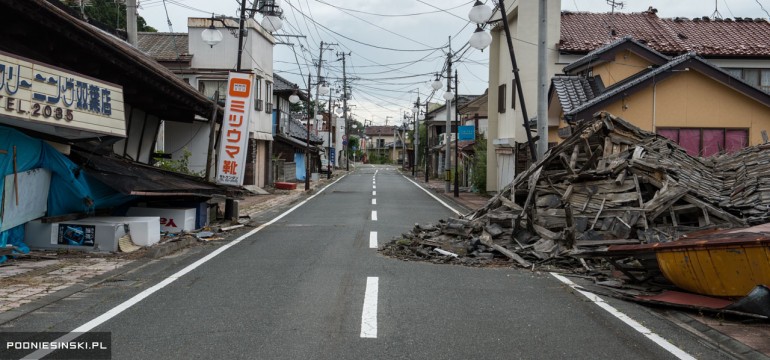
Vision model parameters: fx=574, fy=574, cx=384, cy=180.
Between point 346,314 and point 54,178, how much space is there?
7972 mm

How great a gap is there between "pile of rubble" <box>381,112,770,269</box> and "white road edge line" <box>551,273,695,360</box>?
1.28m

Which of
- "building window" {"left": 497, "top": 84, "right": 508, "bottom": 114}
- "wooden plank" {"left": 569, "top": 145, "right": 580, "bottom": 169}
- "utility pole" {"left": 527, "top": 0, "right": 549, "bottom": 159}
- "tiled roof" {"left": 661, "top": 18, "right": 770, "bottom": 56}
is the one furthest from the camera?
"building window" {"left": 497, "top": 84, "right": 508, "bottom": 114}

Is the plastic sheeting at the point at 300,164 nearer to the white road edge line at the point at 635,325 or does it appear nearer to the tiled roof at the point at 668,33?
the tiled roof at the point at 668,33

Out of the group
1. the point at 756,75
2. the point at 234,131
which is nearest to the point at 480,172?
the point at 756,75

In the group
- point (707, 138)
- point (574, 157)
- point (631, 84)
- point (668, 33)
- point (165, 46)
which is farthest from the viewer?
point (165, 46)

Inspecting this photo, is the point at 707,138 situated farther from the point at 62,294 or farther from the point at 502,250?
the point at 62,294

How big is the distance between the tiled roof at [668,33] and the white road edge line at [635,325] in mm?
19870

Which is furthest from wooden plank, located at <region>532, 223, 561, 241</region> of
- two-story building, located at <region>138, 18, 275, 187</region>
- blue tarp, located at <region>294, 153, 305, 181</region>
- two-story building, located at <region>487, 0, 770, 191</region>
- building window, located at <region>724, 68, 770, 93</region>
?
blue tarp, located at <region>294, 153, 305, 181</region>

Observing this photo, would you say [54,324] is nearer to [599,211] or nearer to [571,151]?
[599,211]

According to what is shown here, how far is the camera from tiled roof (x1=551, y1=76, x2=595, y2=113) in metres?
19.7

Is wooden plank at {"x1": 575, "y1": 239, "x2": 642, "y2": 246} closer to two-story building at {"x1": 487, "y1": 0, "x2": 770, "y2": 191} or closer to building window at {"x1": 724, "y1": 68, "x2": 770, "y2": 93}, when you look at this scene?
two-story building at {"x1": 487, "y1": 0, "x2": 770, "y2": 191}

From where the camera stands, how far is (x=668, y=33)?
2794cm

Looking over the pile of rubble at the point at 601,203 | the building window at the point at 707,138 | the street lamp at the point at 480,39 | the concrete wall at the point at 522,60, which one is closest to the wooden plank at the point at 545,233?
the pile of rubble at the point at 601,203

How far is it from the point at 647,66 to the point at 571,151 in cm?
1028
